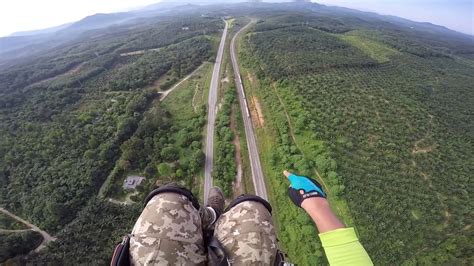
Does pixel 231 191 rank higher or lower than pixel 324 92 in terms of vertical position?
lower

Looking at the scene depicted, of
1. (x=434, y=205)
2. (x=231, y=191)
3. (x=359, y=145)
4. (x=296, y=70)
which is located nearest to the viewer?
(x=434, y=205)

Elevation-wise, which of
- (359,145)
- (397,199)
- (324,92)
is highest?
(324,92)

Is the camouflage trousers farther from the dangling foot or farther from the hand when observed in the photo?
the dangling foot

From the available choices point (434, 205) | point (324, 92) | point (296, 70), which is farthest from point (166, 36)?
point (434, 205)

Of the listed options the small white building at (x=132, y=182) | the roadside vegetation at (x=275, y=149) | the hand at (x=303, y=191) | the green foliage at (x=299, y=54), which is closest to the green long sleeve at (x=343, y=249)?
the hand at (x=303, y=191)

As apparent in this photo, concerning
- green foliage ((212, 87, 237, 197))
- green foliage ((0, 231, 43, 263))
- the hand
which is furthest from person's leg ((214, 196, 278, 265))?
green foliage ((0, 231, 43, 263))

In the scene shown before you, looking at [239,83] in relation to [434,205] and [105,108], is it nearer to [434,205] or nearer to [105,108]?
[105,108]

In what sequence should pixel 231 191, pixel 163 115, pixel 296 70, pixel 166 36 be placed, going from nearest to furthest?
1. pixel 231 191
2. pixel 163 115
3. pixel 296 70
4. pixel 166 36

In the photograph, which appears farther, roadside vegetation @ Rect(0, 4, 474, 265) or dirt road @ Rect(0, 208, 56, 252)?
dirt road @ Rect(0, 208, 56, 252)

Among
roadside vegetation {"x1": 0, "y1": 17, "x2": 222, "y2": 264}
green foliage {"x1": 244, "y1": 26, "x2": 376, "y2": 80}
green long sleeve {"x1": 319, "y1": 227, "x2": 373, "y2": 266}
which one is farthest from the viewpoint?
green foliage {"x1": 244, "y1": 26, "x2": 376, "y2": 80}
